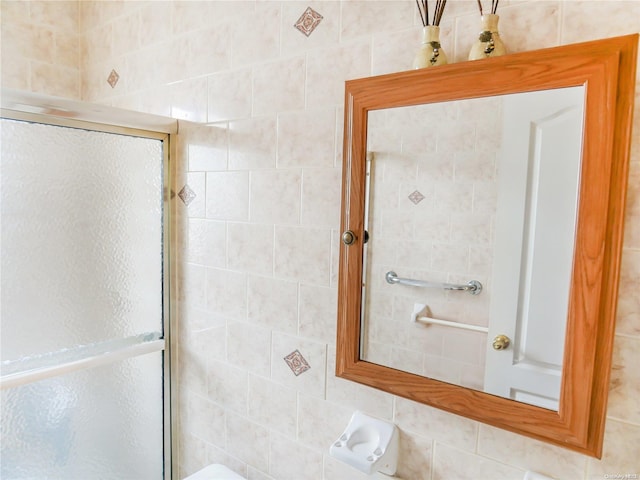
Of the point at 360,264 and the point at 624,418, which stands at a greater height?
the point at 360,264

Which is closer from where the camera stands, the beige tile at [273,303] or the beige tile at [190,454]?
the beige tile at [273,303]

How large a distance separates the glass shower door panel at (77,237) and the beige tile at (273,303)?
0.42 metres

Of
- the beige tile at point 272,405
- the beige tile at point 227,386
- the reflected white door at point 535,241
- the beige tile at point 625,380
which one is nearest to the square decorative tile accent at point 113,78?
the beige tile at point 227,386

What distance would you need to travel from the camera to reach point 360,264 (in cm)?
92

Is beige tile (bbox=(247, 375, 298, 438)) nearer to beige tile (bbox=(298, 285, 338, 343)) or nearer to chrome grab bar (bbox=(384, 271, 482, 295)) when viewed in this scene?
beige tile (bbox=(298, 285, 338, 343))

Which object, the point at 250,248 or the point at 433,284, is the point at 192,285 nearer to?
the point at 250,248

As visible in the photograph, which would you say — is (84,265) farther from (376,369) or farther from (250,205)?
(376,369)

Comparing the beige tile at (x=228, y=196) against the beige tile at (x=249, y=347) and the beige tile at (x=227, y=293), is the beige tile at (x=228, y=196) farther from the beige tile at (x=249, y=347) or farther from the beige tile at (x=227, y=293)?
the beige tile at (x=249, y=347)

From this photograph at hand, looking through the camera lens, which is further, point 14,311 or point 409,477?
point 14,311

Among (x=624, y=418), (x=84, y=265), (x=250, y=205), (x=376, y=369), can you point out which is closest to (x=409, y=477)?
(x=376, y=369)

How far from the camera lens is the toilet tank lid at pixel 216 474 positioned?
48.1 inches

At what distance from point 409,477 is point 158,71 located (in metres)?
1.46

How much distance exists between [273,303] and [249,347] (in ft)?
0.57

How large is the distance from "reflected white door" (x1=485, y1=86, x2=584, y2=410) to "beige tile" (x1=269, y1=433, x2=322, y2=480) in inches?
22.1
